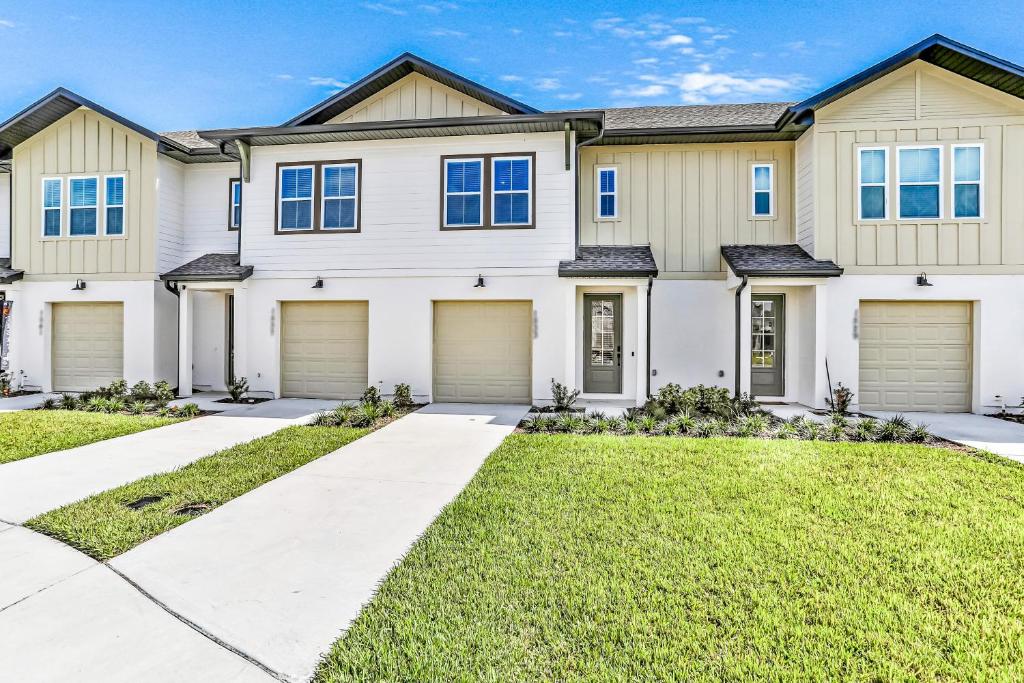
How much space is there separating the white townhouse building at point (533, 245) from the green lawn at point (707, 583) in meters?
5.48

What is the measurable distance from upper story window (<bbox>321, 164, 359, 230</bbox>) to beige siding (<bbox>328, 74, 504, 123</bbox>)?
1.32 meters

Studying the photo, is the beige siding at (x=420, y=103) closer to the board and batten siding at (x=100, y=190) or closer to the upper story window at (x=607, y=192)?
the upper story window at (x=607, y=192)

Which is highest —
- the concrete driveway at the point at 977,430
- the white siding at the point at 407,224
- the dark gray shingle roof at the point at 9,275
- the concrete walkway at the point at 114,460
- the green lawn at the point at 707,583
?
the white siding at the point at 407,224

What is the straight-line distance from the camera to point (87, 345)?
12227mm

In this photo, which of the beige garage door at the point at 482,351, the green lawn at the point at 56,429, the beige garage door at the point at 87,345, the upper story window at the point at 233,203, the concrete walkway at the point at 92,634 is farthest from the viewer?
the upper story window at the point at 233,203

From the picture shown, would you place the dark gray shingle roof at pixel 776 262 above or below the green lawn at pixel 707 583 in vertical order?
above

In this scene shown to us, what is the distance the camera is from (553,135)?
1059 centimetres

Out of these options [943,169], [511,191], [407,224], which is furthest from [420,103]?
[943,169]

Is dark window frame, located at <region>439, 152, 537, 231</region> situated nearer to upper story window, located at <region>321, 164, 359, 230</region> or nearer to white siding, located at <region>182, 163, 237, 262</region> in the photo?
upper story window, located at <region>321, 164, 359, 230</region>

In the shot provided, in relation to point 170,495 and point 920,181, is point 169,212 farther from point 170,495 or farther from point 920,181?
point 920,181

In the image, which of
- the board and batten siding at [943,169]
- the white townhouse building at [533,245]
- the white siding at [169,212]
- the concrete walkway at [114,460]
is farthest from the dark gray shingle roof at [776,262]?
the white siding at [169,212]

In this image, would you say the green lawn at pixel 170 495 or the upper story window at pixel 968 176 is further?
the upper story window at pixel 968 176

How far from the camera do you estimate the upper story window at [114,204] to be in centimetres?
1190

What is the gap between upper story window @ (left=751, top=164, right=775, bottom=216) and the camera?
1133cm
